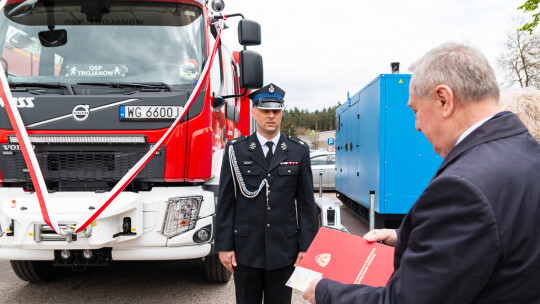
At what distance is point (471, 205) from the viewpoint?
93cm

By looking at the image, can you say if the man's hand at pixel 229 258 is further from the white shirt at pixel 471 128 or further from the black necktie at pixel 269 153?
the white shirt at pixel 471 128

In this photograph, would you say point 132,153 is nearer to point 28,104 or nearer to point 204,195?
point 204,195

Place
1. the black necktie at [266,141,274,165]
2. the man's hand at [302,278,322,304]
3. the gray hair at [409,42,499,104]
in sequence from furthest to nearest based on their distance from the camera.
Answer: the black necktie at [266,141,274,165]
the man's hand at [302,278,322,304]
the gray hair at [409,42,499,104]

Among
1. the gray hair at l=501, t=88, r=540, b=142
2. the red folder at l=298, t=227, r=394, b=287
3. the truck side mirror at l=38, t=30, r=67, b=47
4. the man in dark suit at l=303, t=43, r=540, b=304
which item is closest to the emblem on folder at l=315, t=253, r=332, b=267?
the red folder at l=298, t=227, r=394, b=287

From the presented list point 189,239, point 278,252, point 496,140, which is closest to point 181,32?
point 189,239

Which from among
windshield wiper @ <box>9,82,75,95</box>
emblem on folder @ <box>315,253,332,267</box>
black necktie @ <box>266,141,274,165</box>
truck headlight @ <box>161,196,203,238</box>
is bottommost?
truck headlight @ <box>161,196,203,238</box>

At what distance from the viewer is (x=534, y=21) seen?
12383 millimetres

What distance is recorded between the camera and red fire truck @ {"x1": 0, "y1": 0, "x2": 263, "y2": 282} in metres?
3.07

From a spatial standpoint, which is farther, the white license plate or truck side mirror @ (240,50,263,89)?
truck side mirror @ (240,50,263,89)

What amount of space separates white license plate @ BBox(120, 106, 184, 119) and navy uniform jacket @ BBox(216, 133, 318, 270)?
85 cm

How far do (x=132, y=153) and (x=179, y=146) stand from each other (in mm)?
393

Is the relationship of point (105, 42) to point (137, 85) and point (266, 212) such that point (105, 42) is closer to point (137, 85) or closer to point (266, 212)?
point (137, 85)

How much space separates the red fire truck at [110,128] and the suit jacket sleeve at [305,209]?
1.04m

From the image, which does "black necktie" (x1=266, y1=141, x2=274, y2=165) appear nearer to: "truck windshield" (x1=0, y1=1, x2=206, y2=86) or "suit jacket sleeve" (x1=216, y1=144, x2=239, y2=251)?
"suit jacket sleeve" (x1=216, y1=144, x2=239, y2=251)
